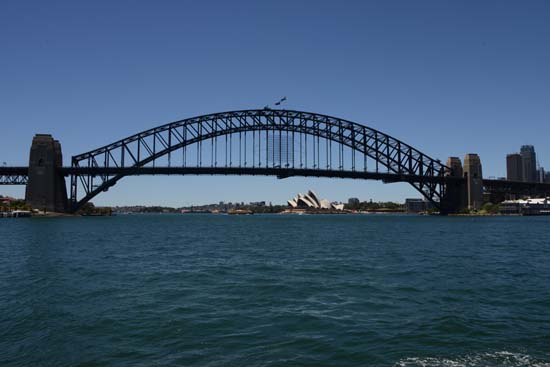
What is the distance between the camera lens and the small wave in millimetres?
8656

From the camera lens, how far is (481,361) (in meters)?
8.84

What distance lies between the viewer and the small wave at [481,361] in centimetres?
866

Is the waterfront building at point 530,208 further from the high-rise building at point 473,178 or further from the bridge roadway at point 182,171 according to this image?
the bridge roadway at point 182,171

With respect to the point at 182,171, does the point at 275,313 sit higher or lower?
lower

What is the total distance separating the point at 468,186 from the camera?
11475 cm

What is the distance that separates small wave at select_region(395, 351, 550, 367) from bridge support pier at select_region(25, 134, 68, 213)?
91.1 metres

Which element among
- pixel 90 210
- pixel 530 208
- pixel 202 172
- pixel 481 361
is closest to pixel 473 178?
pixel 530 208

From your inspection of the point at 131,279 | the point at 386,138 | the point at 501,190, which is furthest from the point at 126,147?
the point at 501,190

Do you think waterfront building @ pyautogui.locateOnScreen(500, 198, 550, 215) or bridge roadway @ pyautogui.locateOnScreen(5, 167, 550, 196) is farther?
waterfront building @ pyautogui.locateOnScreen(500, 198, 550, 215)

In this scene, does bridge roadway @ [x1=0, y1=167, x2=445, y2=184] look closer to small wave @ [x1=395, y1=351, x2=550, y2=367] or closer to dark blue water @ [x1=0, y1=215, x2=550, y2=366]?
dark blue water @ [x1=0, y1=215, x2=550, y2=366]

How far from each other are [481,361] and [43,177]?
92.5 meters

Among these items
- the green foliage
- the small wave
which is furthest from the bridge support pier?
the small wave

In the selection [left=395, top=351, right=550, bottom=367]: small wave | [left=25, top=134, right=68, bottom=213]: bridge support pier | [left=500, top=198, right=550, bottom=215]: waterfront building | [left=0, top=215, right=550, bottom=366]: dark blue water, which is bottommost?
[left=395, top=351, right=550, bottom=367]: small wave

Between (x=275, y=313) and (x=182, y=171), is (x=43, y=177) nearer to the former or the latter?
(x=182, y=171)
